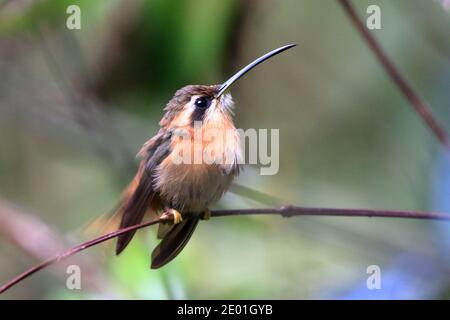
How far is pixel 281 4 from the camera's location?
2.83 meters

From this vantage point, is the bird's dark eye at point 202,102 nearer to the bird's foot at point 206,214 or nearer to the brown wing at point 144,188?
the brown wing at point 144,188

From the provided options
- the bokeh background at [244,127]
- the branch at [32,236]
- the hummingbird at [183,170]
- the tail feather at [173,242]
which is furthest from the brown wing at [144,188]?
the branch at [32,236]

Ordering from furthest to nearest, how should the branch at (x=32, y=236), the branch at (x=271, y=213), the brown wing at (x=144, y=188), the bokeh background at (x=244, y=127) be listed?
1. the branch at (x=32, y=236)
2. the bokeh background at (x=244, y=127)
3. the brown wing at (x=144, y=188)
4. the branch at (x=271, y=213)

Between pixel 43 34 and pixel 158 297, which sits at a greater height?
pixel 43 34

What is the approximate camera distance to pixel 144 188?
206cm

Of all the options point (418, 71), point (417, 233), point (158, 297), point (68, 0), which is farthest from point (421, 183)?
point (68, 0)

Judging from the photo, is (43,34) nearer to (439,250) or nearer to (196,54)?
(196,54)

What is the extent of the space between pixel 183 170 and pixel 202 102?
0.19 m

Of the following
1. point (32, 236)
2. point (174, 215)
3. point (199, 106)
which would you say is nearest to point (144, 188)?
point (174, 215)

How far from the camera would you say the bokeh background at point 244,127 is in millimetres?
2381

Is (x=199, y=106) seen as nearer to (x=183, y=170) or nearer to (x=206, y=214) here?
(x=183, y=170)

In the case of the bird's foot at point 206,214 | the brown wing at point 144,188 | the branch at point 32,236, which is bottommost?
the branch at point 32,236

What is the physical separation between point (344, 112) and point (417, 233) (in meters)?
0.61

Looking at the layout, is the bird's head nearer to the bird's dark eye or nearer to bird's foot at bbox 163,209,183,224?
the bird's dark eye
